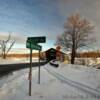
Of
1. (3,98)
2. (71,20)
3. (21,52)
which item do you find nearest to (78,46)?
(71,20)

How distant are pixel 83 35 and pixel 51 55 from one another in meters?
57.5

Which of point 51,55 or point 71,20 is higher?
point 71,20

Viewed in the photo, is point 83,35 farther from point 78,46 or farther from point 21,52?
point 21,52

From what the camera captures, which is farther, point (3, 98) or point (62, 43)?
point (62, 43)

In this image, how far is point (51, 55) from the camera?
101 metres

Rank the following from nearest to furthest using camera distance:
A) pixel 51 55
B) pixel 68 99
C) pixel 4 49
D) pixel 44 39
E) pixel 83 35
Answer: pixel 68 99 < pixel 44 39 < pixel 83 35 < pixel 4 49 < pixel 51 55

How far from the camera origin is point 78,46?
44.4 meters

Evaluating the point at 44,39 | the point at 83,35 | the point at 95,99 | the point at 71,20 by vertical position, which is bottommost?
the point at 95,99

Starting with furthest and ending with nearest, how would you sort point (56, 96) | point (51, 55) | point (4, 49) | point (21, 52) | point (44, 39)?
1. point (21, 52)
2. point (51, 55)
3. point (4, 49)
4. point (44, 39)
5. point (56, 96)

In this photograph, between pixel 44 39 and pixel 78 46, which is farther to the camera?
pixel 78 46

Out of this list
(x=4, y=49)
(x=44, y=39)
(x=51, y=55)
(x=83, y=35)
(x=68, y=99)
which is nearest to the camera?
(x=68, y=99)

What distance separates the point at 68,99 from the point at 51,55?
9195 centimetres

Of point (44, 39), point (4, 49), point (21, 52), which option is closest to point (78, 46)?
point (44, 39)

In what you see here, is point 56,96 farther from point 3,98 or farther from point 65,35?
point 65,35
